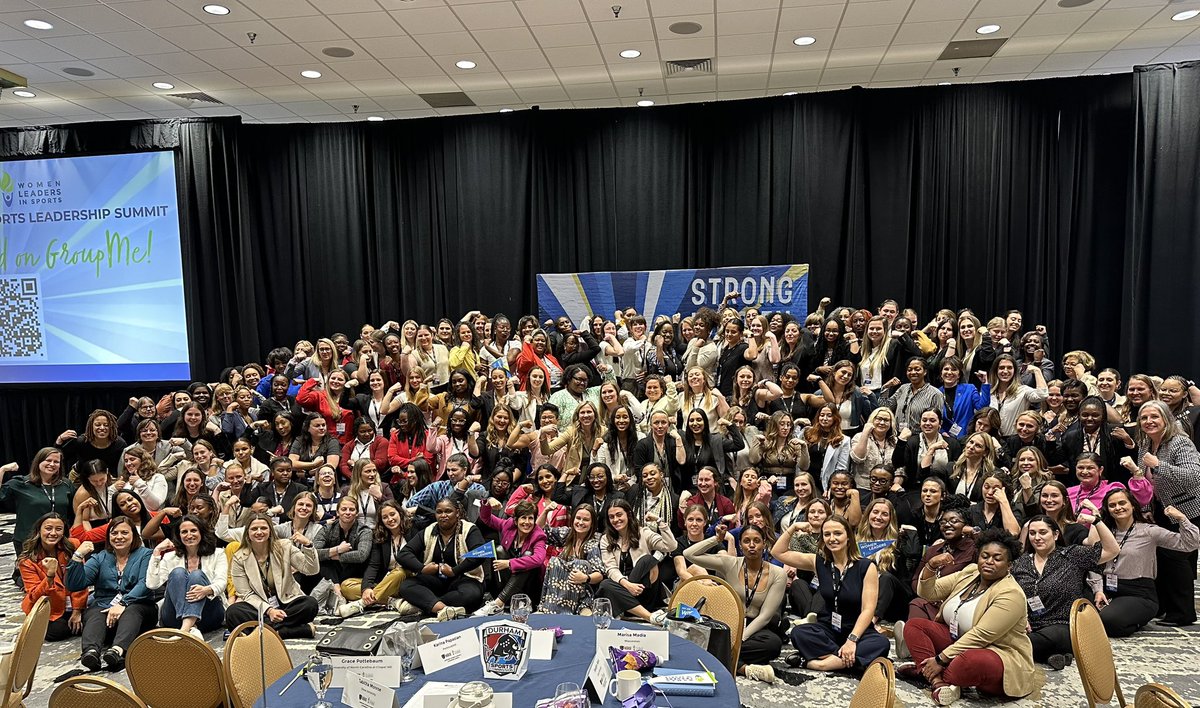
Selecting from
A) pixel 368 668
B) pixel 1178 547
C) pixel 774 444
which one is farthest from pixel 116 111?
pixel 1178 547

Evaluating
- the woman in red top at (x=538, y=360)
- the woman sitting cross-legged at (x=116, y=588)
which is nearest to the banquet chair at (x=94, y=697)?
the woman sitting cross-legged at (x=116, y=588)

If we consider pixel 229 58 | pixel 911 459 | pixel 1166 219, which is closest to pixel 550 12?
pixel 229 58

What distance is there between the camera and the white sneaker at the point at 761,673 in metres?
4.79

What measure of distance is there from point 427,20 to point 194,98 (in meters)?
4.46

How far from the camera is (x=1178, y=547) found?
5.29m

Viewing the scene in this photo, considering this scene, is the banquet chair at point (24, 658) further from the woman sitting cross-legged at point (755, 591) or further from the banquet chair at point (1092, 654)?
the banquet chair at point (1092, 654)

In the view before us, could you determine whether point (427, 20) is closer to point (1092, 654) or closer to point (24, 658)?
point (24, 658)

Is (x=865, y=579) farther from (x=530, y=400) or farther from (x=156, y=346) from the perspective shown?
(x=156, y=346)

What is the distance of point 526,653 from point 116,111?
11.2 m

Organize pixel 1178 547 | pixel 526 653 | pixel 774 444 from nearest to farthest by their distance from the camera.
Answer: pixel 526 653
pixel 1178 547
pixel 774 444

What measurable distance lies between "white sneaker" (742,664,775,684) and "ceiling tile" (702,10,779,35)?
5937 mm

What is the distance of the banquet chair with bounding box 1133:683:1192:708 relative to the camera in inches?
108

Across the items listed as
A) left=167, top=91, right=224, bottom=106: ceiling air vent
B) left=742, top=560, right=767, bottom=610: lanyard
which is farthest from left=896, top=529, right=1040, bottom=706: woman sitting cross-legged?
left=167, top=91, right=224, bottom=106: ceiling air vent

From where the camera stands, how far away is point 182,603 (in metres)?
5.45
